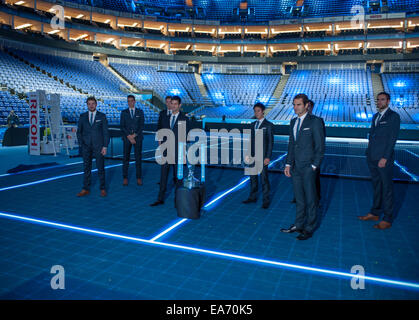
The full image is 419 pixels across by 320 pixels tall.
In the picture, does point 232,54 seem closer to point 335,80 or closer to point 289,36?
point 289,36

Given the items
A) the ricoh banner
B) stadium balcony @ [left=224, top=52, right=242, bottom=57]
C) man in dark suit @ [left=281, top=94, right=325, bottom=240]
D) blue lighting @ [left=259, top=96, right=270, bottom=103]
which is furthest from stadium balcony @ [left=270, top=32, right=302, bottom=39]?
man in dark suit @ [left=281, top=94, right=325, bottom=240]

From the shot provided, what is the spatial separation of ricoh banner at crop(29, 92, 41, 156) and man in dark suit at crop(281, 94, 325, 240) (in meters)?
11.0

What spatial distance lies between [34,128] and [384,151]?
12156 millimetres

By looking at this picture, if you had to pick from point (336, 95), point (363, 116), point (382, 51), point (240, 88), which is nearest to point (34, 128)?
point (363, 116)

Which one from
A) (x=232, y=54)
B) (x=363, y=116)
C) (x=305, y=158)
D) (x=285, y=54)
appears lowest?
(x=305, y=158)

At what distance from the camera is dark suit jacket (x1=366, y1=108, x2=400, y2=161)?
460cm

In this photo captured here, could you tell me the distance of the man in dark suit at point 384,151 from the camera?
15.2 feet

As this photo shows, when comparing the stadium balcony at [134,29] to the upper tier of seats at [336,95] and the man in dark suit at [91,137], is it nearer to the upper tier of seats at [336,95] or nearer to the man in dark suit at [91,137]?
the upper tier of seats at [336,95]

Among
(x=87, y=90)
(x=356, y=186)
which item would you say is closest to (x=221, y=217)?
(x=356, y=186)

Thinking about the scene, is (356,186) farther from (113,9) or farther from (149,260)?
(113,9)

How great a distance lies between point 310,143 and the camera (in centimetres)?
422

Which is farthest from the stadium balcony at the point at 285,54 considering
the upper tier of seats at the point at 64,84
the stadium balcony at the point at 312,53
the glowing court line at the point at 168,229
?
the glowing court line at the point at 168,229

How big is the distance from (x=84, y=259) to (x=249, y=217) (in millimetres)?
2762

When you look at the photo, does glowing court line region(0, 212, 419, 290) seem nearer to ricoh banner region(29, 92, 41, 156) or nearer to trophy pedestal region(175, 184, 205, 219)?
trophy pedestal region(175, 184, 205, 219)
